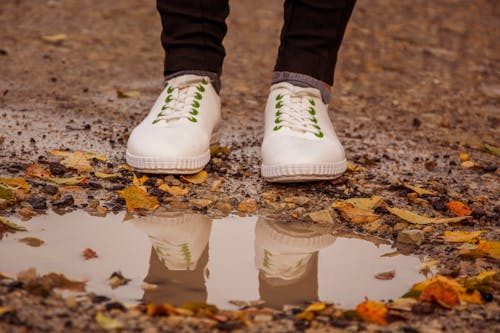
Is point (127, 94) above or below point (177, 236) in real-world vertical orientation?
above

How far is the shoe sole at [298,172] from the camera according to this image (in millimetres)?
Result: 2381

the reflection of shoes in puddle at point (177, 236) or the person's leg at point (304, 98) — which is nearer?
the reflection of shoes in puddle at point (177, 236)

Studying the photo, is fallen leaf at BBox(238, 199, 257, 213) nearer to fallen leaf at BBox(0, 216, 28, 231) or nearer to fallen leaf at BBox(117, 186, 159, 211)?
fallen leaf at BBox(117, 186, 159, 211)

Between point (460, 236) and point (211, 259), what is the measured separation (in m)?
0.69

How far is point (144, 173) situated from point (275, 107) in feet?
1.58

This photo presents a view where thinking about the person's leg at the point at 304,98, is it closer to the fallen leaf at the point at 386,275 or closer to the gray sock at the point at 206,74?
the gray sock at the point at 206,74

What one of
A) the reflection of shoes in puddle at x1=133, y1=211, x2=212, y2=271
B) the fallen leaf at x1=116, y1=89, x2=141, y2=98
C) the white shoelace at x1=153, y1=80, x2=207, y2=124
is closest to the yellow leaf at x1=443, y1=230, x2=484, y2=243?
the reflection of shoes in puddle at x1=133, y1=211, x2=212, y2=271

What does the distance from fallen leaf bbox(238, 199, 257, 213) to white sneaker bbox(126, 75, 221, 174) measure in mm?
231

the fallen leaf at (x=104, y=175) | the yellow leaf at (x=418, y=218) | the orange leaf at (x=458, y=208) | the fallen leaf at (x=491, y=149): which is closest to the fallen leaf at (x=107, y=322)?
the fallen leaf at (x=104, y=175)

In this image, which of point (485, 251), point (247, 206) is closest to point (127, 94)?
point (247, 206)

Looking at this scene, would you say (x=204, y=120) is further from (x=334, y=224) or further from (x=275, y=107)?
(x=334, y=224)

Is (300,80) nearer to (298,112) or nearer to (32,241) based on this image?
(298,112)

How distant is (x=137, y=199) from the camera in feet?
7.41

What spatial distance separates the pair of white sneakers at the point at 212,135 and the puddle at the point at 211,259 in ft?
0.79
